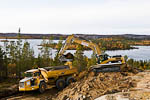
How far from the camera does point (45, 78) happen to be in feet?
51.1

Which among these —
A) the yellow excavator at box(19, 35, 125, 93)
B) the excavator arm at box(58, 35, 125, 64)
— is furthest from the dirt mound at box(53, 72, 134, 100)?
the excavator arm at box(58, 35, 125, 64)

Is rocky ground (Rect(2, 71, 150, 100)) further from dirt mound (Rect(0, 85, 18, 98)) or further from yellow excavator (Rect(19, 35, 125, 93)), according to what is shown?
dirt mound (Rect(0, 85, 18, 98))

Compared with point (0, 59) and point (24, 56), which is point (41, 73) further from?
point (24, 56)

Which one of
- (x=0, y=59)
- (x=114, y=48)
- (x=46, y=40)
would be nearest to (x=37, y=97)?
(x=0, y=59)

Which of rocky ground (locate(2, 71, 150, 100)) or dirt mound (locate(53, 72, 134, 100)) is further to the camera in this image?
dirt mound (locate(53, 72, 134, 100))

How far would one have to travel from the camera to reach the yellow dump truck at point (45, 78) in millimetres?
14578

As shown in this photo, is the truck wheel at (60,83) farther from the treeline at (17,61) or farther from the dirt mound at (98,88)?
the treeline at (17,61)

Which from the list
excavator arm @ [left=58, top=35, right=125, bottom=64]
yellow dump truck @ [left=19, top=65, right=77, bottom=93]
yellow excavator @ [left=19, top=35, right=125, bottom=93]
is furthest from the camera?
excavator arm @ [left=58, top=35, right=125, bottom=64]

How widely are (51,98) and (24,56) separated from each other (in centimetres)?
2261

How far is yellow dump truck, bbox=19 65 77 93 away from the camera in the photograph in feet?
47.8

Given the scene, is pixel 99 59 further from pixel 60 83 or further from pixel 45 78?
pixel 45 78

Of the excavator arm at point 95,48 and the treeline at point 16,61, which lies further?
the treeline at point 16,61

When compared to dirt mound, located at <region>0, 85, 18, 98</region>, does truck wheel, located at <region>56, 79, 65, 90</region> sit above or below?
above

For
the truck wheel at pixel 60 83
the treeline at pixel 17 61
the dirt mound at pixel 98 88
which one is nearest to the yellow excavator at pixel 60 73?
the truck wheel at pixel 60 83
